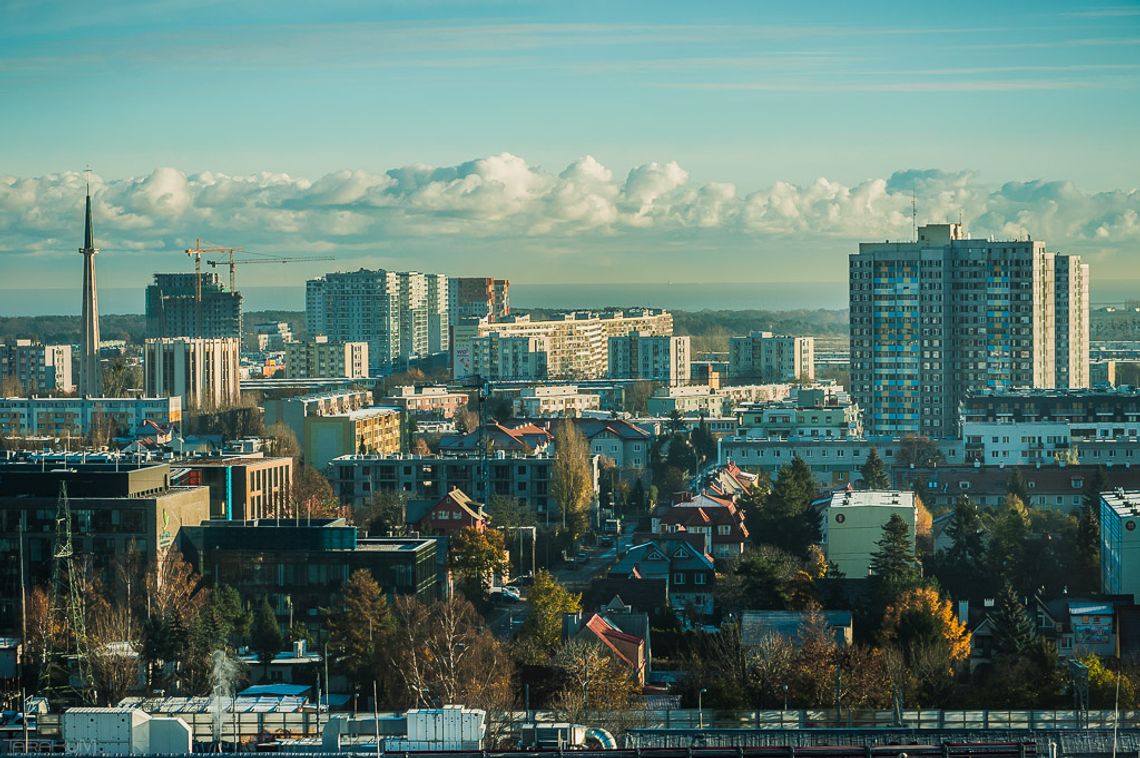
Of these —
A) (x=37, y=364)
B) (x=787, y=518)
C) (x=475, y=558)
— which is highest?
(x=37, y=364)

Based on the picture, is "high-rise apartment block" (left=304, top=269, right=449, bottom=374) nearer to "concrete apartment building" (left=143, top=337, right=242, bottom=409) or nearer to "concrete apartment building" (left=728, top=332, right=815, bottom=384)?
"concrete apartment building" (left=728, top=332, right=815, bottom=384)

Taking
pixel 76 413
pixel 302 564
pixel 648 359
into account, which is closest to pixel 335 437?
pixel 76 413

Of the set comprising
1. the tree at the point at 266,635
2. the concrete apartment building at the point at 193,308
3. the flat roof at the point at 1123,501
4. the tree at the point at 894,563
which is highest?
the concrete apartment building at the point at 193,308

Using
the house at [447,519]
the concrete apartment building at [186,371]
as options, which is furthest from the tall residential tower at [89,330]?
the house at [447,519]

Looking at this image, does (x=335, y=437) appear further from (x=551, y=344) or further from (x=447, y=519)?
(x=551, y=344)

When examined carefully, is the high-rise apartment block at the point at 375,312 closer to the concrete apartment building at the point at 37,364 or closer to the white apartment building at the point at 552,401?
the concrete apartment building at the point at 37,364

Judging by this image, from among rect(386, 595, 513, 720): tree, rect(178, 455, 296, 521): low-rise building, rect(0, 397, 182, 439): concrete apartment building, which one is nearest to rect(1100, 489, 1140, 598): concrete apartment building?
rect(386, 595, 513, 720): tree

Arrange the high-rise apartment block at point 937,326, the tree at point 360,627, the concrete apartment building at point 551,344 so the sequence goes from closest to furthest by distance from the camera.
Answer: the tree at point 360,627, the high-rise apartment block at point 937,326, the concrete apartment building at point 551,344

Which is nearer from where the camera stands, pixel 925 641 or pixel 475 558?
pixel 925 641
